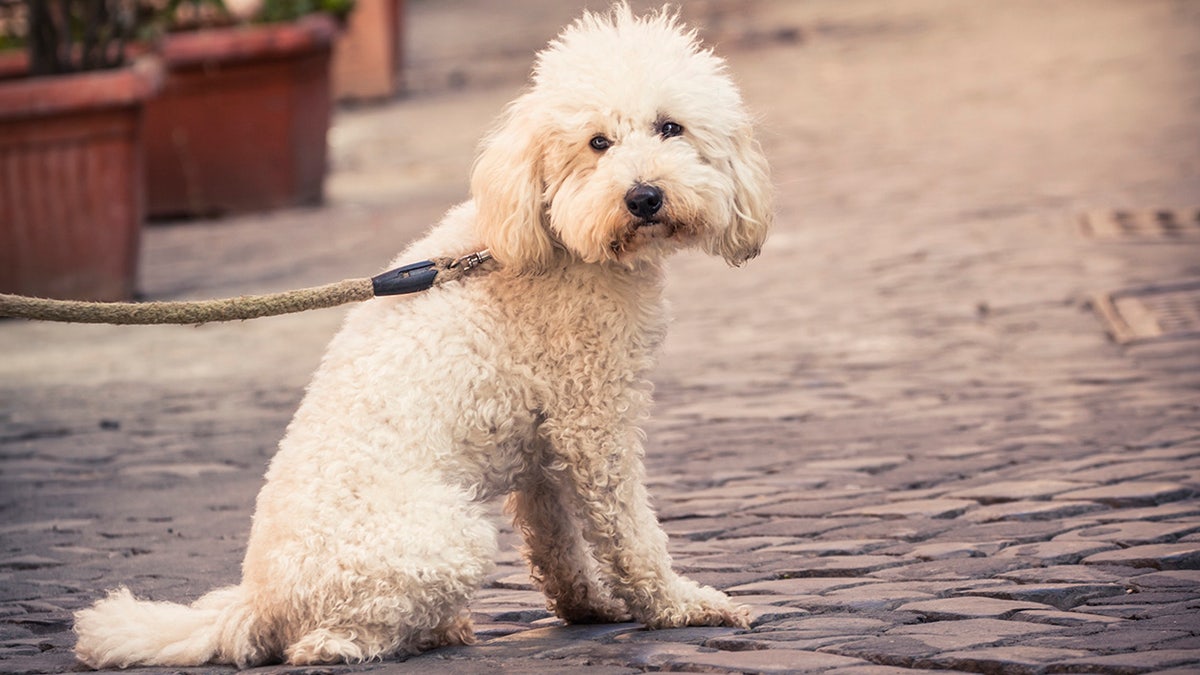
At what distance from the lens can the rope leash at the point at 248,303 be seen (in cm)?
416

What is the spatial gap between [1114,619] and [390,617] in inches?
67.6

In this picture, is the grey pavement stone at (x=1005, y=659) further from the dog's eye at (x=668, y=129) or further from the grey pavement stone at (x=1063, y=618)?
the dog's eye at (x=668, y=129)

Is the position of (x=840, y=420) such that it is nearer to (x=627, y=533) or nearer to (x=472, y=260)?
(x=627, y=533)

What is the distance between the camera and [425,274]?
4172 millimetres

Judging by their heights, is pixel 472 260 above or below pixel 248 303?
above

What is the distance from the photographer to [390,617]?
148 inches

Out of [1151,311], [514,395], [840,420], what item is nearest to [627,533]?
[514,395]

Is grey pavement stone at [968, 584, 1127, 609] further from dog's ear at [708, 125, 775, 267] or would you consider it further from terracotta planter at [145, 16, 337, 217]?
terracotta planter at [145, 16, 337, 217]

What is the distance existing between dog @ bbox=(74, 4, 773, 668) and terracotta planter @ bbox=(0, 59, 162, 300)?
582cm

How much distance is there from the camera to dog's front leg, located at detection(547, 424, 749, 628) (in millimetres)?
4090

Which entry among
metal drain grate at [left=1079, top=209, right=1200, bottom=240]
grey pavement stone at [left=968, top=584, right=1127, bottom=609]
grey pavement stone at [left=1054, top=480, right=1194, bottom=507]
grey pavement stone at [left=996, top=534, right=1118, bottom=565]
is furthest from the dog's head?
Result: metal drain grate at [left=1079, top=209, right=1200, bottom=240]

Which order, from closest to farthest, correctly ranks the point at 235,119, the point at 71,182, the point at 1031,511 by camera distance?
the point at 1031,511 < the point at 71,182 < the point at 235,119

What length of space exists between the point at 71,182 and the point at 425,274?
6.04 meters

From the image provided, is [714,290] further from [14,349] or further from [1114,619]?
[1114,619]
